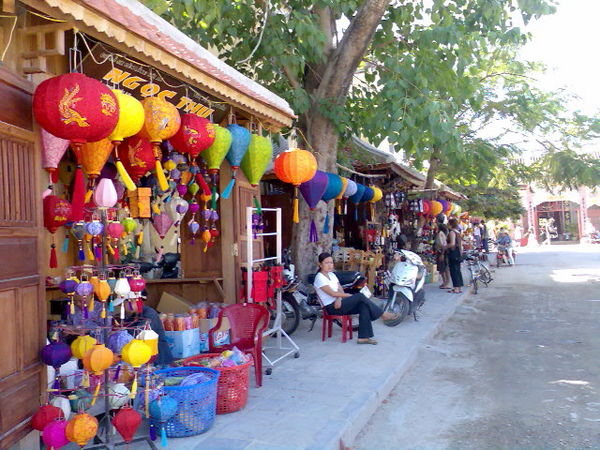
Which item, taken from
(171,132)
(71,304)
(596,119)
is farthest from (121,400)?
(596,119)

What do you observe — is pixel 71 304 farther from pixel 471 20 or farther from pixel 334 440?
pixel 471 20

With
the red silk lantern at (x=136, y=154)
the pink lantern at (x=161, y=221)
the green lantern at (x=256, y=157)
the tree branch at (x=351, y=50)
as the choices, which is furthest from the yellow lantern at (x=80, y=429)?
the tree branch at (x=351, y=50)

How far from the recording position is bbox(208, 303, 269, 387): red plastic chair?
5668 millimetres

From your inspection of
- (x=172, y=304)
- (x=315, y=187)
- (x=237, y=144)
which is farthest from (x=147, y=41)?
(x=315, y=187)

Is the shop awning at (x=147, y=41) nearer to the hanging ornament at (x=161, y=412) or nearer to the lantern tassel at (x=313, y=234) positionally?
the hanging ornament at (x=161, y=412)

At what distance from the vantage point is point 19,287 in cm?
376

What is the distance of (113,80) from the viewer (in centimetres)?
498

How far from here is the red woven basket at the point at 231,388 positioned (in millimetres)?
4863

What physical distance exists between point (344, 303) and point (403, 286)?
2.00m

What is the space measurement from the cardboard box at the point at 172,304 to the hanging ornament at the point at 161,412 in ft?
9.55

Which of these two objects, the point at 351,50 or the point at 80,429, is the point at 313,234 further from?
the point at 80,429

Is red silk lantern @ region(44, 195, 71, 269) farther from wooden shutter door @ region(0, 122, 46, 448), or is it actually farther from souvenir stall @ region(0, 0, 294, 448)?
wooden shutter door @ region(0, 122, 46, 448)

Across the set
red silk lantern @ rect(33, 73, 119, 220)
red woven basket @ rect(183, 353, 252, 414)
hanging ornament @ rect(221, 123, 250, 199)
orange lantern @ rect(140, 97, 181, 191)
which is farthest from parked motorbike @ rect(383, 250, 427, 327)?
red silk lantern @ rect(33, 73, 119, 220)

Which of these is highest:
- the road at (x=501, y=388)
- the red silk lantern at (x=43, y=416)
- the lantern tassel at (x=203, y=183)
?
the lantern tassel at (x=203, y=183)
